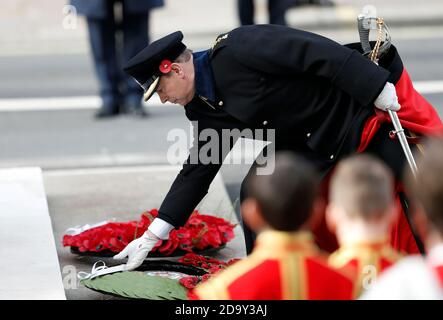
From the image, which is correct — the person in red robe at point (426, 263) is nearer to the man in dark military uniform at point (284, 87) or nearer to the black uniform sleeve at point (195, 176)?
the man in dark military uniform at point (284, 87)

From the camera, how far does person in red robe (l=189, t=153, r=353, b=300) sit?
11.2ft

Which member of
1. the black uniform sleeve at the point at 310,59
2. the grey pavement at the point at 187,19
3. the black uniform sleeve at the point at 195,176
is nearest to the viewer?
the black uniform sleeve at the point at 310,59

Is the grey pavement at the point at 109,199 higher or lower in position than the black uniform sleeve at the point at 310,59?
lower

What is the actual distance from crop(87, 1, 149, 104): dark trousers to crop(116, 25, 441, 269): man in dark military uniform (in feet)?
15.0

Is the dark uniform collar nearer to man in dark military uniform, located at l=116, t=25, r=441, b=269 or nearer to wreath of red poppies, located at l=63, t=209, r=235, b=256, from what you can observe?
man in dark military uniform, located at l=116, t=25, r=441, b=269

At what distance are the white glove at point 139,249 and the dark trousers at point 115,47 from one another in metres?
4.36

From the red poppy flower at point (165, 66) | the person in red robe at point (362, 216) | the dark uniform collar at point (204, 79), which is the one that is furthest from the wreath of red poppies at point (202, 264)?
the person in red robe at point (362, 216)

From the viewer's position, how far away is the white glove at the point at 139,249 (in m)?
5.52

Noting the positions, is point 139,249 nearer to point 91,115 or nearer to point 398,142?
point 398,142

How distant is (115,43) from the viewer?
10.2 metres

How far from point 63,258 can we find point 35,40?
25.4 feet

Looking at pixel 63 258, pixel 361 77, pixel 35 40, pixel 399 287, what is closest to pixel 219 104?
pixel 361 77

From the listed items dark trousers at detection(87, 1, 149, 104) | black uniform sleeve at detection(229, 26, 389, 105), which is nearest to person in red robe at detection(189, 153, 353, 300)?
black uniform sleeve at detection(229, 26, 389, 105)
